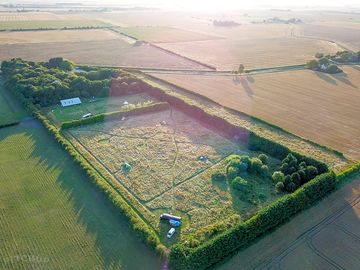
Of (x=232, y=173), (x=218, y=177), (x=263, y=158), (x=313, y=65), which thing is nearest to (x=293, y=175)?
(x=263, y=158)

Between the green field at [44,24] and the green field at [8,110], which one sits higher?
the green field at [8,110]

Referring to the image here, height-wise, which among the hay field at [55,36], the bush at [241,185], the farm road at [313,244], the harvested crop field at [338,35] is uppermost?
the bush at [241,185]

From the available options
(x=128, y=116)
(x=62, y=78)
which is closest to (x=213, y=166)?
(x=128, y=116)

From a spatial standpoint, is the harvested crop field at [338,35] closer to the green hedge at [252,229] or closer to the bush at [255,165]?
the bush at [255,165]

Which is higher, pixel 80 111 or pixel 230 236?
pixel 230 236

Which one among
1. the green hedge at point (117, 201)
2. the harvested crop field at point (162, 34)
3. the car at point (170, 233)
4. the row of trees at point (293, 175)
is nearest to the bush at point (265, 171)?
the row of trees at point (293, 175)

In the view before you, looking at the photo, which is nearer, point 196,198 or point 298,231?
point 298,231

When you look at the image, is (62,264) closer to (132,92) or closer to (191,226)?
(191,226)

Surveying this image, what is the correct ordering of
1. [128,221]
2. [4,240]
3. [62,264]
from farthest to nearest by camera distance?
[128,221], [4,240], [62,264]
